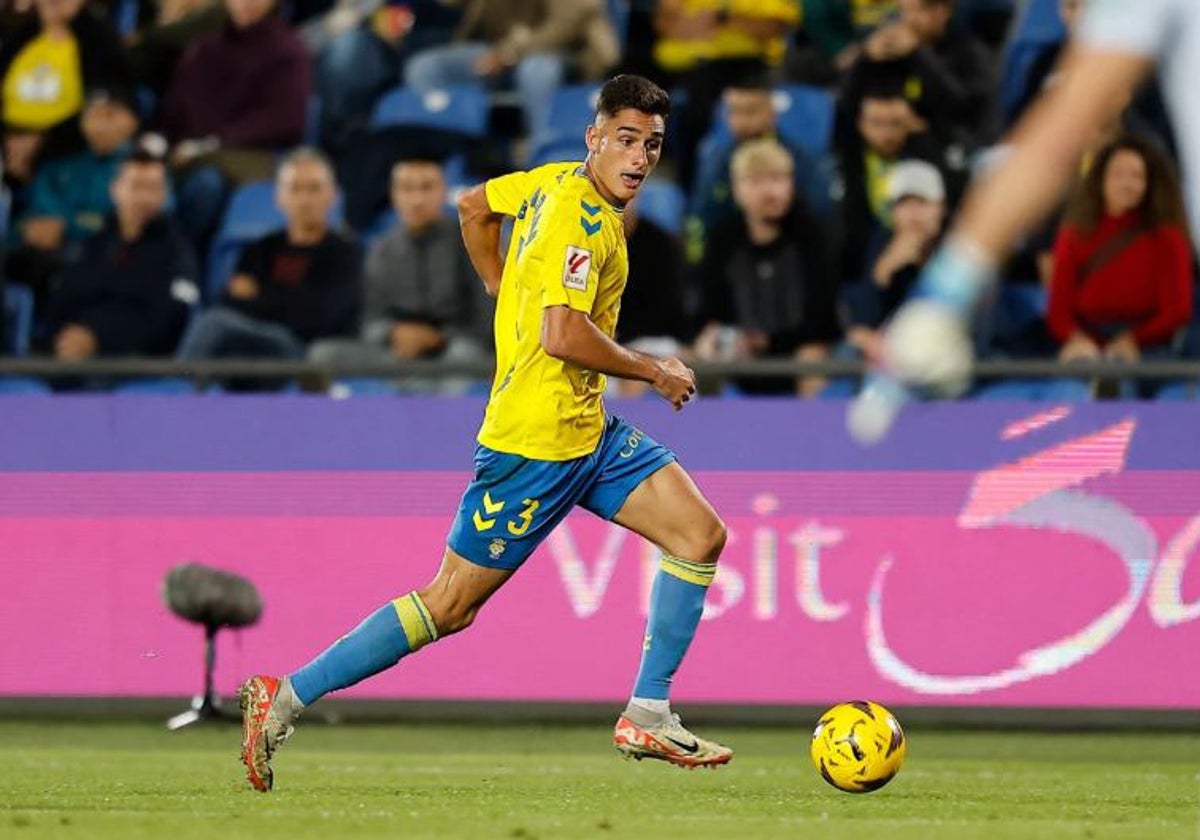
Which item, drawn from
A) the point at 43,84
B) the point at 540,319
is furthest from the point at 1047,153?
the point at 43,84

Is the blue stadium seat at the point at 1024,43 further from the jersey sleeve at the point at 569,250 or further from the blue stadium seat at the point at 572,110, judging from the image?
the jersey sleeve at the point at 569,250

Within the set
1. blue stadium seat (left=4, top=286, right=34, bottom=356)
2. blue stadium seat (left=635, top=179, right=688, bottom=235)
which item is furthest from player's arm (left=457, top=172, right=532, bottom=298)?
blue stadium seat (left=4, top=286, right=34, bottom=356)

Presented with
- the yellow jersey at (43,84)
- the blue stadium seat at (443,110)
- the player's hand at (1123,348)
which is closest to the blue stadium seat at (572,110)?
the blue stadium seat at (443,110)

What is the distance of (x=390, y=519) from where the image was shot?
1042cm

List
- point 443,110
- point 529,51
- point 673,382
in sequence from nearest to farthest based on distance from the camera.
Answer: point 673,382 → point 443,110 → point 529,51

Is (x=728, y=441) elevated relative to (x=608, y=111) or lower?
lower

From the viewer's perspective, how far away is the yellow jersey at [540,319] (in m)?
7.10

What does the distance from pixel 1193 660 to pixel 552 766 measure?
2908mm

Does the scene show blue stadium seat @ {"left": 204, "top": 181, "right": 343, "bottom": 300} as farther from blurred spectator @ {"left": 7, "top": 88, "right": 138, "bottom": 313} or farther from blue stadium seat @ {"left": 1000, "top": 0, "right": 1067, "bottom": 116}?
Answer: blue stadium seat @ {"left": 1000, "top": 0, "right": 1067, "bottom": 116}

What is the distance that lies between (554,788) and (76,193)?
256 inches

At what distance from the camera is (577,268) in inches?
276

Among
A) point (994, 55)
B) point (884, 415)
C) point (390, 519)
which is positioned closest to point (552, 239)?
point (884, 415)

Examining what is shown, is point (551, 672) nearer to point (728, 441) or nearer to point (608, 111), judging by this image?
point (728, 441)

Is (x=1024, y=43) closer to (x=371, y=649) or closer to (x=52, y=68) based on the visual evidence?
(x=52, y=68)
